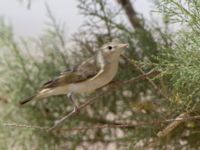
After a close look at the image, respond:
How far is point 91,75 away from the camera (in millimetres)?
1067

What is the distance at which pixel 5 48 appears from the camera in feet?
4.94

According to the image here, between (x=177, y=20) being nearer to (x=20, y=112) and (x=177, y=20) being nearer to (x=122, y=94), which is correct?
(x=122, y=94)

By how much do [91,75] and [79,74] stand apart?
0.03 meters

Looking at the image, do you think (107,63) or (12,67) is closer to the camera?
(107,63)

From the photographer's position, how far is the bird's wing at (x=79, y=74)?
107 cm

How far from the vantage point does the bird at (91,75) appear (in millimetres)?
1051

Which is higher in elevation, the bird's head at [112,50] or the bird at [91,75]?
the bird's head at [112,50]

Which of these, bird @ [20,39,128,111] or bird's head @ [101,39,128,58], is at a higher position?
bird's head @ [101,39,128,58]

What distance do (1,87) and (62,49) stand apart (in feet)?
0.60

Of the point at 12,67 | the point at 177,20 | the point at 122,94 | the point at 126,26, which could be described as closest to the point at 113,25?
the point at 126,26

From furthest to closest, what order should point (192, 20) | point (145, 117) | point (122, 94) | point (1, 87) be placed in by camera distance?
point (1, 87), point (122, 94), point (145, 117), point (192, 20)

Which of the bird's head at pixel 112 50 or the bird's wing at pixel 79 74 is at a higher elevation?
the bird's head at pixel 112 50

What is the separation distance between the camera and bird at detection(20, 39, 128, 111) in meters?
1.05

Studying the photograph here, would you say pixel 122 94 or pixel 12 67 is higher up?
pixel 12 67
